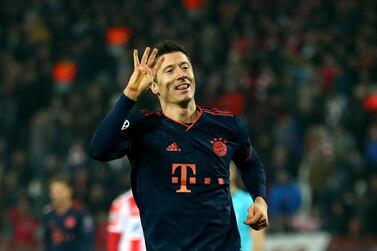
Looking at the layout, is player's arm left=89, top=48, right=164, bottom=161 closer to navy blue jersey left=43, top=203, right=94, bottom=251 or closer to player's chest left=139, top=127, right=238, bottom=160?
player's chest left=139, top=127, right=238, bottom=160

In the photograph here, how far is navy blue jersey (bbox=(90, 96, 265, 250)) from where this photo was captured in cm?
443

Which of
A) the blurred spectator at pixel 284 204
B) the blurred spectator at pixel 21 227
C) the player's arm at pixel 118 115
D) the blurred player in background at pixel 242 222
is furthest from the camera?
the blurred spectator at pixel 21 227

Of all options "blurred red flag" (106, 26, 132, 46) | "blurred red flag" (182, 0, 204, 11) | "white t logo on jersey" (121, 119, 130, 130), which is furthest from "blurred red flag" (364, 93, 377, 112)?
"white t logo on jersey" (121, 119, 130, 130)

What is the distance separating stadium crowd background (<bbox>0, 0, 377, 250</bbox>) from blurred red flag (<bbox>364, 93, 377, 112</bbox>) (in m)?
0.03

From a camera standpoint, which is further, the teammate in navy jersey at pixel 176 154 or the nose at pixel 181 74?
the nose at pixel 181 74

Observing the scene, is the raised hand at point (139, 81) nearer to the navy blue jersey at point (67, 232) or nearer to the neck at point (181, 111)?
the neck at point (181, 111)

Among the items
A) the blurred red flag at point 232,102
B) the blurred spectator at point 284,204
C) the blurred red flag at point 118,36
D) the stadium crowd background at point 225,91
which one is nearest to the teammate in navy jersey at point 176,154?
the blurred spectator at point 284,204

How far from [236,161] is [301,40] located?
1115 cm

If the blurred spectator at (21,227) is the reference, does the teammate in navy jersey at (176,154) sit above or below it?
above

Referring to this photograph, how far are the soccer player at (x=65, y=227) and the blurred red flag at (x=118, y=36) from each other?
7101mm

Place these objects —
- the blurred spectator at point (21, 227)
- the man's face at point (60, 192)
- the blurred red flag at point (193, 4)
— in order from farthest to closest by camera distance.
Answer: the blurred red flag at point (193, 4), the blurred spectator at point (21, 227), the man's face at point (60, 192)

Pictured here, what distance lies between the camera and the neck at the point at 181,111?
4.68 m

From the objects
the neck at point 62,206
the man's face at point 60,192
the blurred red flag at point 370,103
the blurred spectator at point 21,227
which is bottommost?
the blurred spectator at point 21,227

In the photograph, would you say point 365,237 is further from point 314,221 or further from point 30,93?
point 30,93
